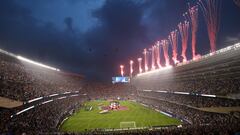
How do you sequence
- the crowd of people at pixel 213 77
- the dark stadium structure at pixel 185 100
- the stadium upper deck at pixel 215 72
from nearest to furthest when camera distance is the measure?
the dark stadium structure at pixel 185 100, the crowd of people at pixel 213 77, the stadium upper deck at pixel 215 72

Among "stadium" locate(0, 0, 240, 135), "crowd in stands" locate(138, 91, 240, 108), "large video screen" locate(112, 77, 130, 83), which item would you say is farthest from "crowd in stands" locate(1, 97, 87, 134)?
"large video screen" locate(112, 77, 130, 83)

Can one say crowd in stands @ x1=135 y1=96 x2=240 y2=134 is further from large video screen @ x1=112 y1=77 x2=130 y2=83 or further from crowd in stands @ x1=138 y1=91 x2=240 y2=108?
large video screen @ x1=112 y1=77 x2=130 y2=83

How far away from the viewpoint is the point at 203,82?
195 ft

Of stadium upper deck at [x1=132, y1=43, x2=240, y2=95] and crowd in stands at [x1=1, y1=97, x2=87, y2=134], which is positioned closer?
crowd in stands at [x1=1, y1=97, x2=87, y2=134]

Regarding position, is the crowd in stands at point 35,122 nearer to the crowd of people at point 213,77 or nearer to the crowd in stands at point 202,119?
the crowd in stands at point 202,119

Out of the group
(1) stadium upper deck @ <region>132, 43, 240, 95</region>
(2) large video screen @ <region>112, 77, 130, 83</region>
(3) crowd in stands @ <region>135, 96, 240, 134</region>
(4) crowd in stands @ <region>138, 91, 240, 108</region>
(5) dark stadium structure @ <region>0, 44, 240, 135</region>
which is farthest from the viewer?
(2) large video screen @ <region>112, 77, 130, 83</region>

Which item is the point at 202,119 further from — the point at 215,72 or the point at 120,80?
the point at 120,80

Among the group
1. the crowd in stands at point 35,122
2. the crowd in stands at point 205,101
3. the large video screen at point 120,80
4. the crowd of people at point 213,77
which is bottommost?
the crowd in stands at point 35,122

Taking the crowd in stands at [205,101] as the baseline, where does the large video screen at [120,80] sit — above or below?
above

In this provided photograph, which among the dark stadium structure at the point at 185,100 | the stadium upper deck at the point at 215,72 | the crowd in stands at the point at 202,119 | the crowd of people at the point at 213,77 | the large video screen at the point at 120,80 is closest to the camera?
the crowd in stands at the point at 202,119

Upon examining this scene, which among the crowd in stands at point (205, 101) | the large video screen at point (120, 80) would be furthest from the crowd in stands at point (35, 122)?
the large video screen at point (120, 80)

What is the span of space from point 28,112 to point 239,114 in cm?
3606

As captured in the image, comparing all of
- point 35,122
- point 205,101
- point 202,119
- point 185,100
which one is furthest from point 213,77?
point 35,122

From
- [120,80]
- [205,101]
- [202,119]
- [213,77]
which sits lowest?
[202,119]
